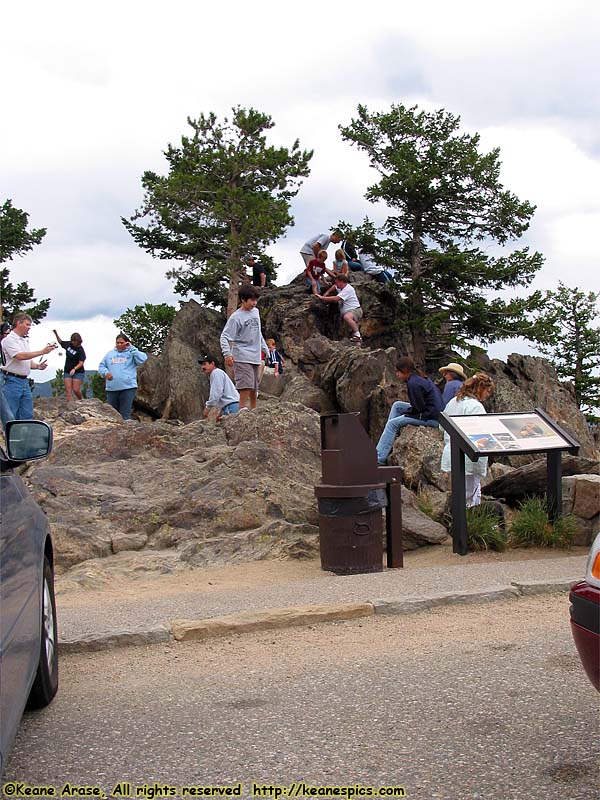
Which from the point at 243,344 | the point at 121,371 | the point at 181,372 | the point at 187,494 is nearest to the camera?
the point at 187,494

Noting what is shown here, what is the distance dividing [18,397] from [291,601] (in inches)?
259

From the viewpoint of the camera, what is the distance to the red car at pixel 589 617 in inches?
133

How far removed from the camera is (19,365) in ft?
39.7

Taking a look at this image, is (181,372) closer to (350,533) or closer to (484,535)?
(484,535)

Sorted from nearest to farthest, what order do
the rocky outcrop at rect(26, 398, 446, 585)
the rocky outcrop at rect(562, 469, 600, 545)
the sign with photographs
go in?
1. the sign with photographs
2. the rocky outcrop at rect(26, 398, 446, 585)
3. the rocky outcrop at rect(562, 469, 600, 545)

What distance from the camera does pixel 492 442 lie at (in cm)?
902

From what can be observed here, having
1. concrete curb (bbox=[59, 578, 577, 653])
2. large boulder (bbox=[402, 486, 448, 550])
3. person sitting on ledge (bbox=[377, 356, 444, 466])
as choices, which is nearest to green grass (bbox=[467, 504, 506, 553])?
large boulder (bbox=[402, 486, 448, 550])

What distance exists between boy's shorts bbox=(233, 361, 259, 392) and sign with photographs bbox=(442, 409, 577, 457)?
467 cm

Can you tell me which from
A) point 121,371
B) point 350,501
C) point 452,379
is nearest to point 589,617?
point 350,501

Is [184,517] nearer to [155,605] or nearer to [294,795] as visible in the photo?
[155,605]

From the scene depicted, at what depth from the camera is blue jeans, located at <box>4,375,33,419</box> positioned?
474 inches

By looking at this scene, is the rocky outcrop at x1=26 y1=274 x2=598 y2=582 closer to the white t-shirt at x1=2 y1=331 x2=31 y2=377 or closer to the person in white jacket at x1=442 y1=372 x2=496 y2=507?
the person in white jacket at x1=442 y1=372 x2=496 y2=507

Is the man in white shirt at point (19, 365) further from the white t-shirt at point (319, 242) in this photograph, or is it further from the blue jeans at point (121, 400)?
the white t-shirt at point (319, 242)

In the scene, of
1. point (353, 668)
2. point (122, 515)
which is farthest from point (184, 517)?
point (353, 668)
